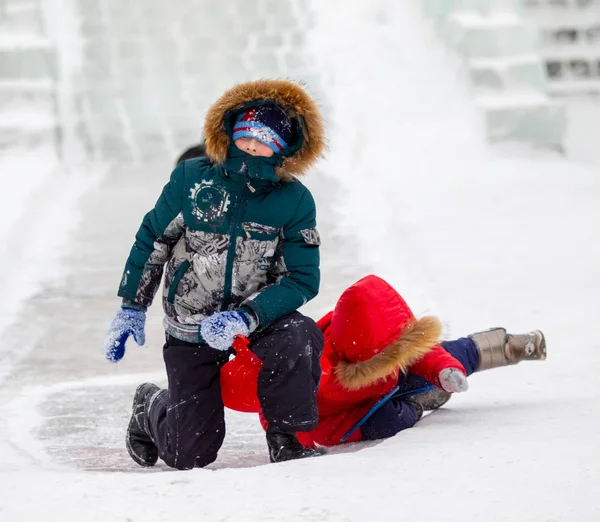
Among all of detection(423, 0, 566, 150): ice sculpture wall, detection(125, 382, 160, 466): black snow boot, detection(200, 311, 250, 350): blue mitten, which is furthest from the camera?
detection(423, 0, 566, 150): ice sculpture wall

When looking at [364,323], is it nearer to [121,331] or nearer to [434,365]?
[434,365]

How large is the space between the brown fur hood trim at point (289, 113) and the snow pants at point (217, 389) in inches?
17.5

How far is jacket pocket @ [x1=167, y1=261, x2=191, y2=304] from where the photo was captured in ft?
11.5

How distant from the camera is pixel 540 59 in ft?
32.7

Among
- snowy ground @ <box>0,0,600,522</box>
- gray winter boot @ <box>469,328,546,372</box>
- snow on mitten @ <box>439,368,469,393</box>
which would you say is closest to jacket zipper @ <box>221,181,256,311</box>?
snowy ground @ <box>0,0,600,522</box>

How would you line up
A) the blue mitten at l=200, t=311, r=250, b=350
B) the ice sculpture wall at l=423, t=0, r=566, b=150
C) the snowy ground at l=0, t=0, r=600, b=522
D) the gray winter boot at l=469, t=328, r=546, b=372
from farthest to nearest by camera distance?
the ice sculpture wall at l=423, t=0, r=566, b=150
the gray winter boot at l=469, t=328, r=546, b=372
the blue mitten at l=200, t=311, r=250, b=350
the snowy ground at l=0, t=0, r=600, b=522

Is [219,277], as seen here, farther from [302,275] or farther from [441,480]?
[441,480]

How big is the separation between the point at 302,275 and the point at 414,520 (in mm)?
971

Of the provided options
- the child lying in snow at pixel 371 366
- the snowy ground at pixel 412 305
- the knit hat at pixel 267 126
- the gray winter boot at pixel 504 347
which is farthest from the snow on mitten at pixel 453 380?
the knit hat at pixel 267 126

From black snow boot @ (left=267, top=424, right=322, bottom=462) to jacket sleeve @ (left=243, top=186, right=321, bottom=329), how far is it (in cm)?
31

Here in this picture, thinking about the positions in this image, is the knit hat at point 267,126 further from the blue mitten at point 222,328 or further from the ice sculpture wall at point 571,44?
the ice sculpture wall at point 571,44

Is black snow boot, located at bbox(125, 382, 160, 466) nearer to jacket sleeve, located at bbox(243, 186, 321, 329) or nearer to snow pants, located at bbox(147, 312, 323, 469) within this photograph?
snow pants, located at bbox(147, 312, 323, 469)

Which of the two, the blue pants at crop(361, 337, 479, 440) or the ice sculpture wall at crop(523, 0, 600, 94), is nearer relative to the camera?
the blue pants at crop(361, 337, 479, 440)

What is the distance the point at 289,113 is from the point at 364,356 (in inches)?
30.7
